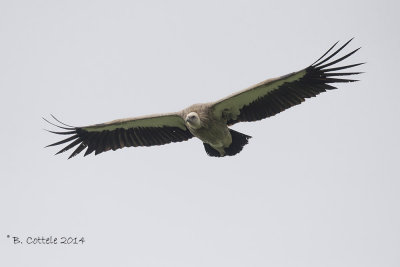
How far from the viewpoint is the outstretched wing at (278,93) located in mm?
10383

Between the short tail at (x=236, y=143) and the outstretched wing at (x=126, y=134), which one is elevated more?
the outstretched wing at (x=126, y=134)

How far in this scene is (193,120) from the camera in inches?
423

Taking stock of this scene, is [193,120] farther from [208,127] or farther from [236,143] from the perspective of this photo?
[236,143]

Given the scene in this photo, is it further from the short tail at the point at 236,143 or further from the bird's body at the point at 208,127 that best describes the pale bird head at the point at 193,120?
the short tail at the point at 236,143

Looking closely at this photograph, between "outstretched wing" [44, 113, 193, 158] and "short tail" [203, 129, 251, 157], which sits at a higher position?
"outstretched wing" [44, 113, 193, 158]

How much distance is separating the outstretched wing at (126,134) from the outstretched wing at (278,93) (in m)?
1.06

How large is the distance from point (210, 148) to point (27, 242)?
343cm

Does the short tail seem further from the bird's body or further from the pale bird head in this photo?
the pale bird head

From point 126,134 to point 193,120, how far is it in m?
1.88

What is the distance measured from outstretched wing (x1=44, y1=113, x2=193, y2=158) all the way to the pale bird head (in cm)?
85

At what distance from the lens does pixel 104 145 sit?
1227 centimetres

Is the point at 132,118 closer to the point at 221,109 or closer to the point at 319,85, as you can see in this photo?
the point at 221,109

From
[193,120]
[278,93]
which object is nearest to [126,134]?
[193,120]

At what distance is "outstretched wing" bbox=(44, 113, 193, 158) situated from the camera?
1186cm
